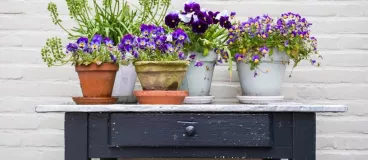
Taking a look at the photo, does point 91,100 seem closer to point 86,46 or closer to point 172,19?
point 86,46

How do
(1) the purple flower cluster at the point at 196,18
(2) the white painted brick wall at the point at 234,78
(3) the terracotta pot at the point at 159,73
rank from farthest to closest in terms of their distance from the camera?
(2) the white painted brick wall at the point at 234,78, (1) the purple flower cluster at the point at 196,18, (3) the terracotta pot at the point at 159,73

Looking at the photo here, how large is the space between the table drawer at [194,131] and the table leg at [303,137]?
0.08 metres

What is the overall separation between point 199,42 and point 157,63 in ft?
0.86

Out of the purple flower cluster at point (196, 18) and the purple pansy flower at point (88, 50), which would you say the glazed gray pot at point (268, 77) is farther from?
the purple pansy flower at point (88, 50)

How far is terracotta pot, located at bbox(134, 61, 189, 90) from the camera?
1.61 metres

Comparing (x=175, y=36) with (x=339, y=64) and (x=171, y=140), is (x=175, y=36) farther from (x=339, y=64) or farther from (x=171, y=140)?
(x=339, y=64)

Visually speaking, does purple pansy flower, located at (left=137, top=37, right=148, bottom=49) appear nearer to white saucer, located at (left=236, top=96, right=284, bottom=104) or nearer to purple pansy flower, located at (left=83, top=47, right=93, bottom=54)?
purple pansy flower, located at (left=83, top=47, right=93, bottom=54)

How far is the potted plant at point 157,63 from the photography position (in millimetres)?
1602

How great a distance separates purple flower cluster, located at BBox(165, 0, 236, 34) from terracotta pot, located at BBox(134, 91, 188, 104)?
28cm

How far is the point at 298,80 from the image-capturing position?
2.20m

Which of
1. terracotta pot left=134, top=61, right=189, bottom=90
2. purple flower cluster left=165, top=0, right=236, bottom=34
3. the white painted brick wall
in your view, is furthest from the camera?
the white painted brick wall

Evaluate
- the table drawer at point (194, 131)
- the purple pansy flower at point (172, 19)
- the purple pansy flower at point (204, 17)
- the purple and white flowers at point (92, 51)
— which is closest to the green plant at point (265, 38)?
the purple pansy flower at point (204, 17)

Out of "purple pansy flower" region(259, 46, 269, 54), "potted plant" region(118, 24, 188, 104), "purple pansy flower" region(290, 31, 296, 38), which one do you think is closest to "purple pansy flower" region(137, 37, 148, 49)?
"potted plant" region(118, 24, 188, 104)

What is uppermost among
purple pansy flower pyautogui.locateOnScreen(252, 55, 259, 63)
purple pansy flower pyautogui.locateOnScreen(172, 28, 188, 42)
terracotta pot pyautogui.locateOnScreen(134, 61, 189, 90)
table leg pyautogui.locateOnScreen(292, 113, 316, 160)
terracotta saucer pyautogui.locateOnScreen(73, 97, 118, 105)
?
purple pansy flower pyautogui.locateOnScreen(172, 28, 188, 42)
